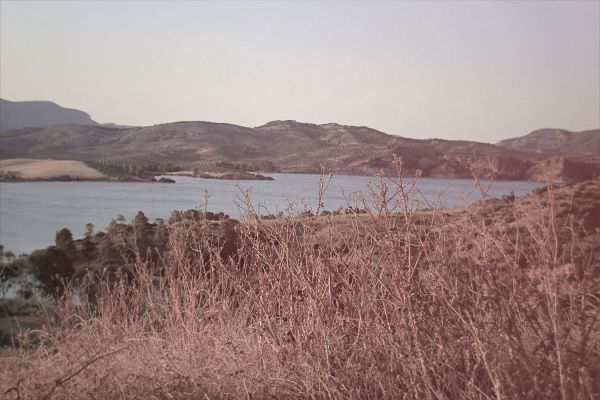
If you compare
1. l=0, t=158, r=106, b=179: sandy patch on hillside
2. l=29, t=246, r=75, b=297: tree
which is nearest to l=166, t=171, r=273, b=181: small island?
l=29, t=246, r=75, b=297: tree

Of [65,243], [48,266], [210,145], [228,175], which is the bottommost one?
[48,266]

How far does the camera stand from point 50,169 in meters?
105

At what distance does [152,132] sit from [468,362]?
446 ft

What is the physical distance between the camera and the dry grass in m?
2.64

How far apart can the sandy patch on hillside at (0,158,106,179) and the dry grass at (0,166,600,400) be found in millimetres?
99556

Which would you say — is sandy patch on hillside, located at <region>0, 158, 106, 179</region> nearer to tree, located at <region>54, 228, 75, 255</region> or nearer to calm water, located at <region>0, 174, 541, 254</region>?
calm water, located at <region>0, 174, 541, 254</region>

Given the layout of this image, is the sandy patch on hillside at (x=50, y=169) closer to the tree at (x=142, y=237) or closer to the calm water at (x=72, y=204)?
the calm water at (x=72, y=204)

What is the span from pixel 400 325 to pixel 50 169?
112188 millimetres

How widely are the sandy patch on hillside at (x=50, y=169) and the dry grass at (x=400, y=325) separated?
9956 centimetres

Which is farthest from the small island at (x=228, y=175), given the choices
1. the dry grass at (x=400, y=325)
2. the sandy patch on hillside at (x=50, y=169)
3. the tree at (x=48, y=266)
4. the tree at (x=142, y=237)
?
the dry grass at (x=400, y=325)

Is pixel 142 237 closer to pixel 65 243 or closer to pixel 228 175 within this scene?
pixel 65 243

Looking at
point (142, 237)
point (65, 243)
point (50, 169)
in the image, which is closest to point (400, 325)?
point (142, 237)

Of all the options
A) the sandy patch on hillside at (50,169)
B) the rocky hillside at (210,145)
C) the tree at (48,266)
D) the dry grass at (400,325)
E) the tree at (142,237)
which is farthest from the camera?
the sandy patch on hillside at (50,169)

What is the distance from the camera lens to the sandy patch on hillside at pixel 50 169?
102375 mm
